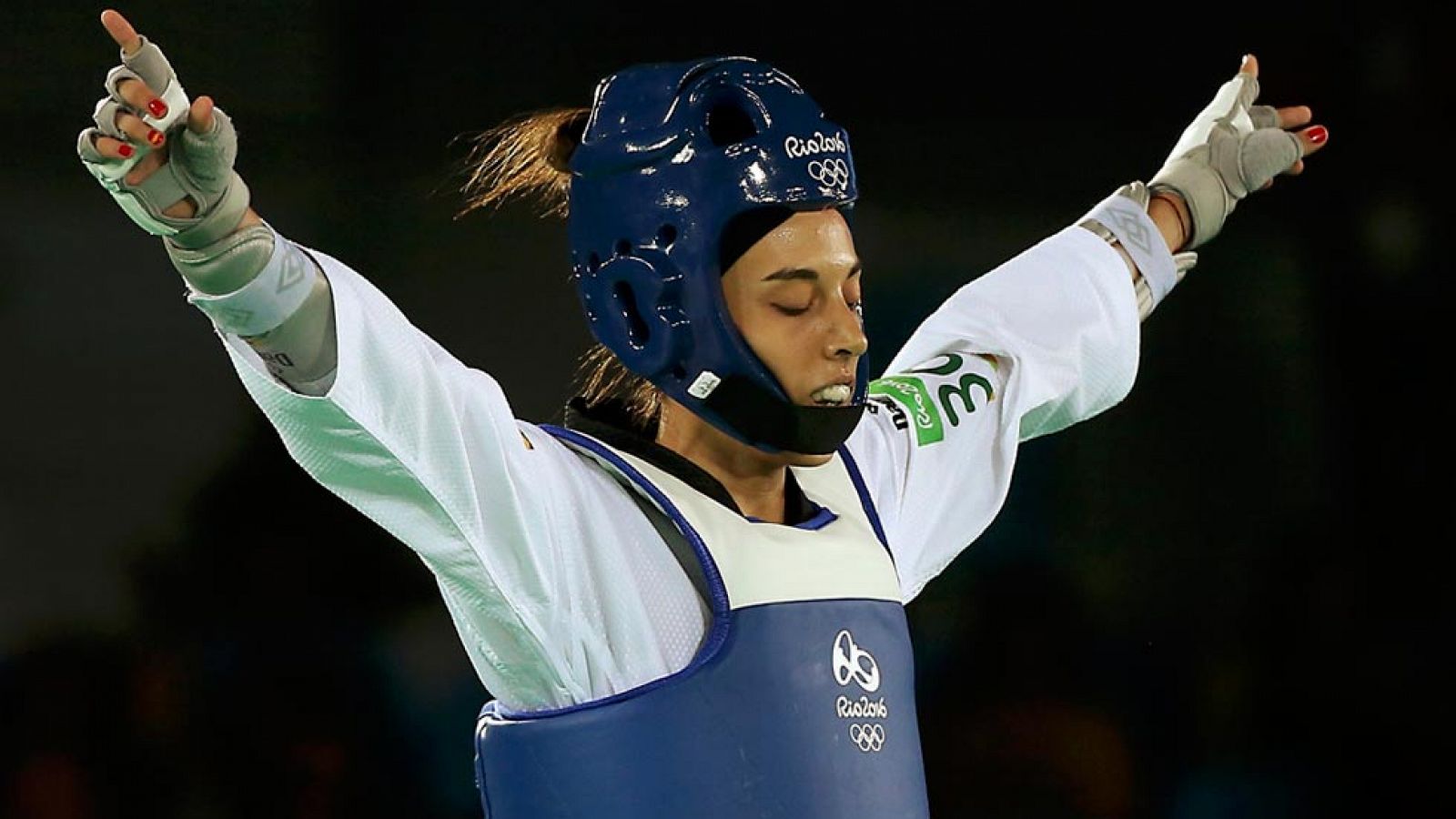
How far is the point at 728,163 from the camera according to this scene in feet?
5.72

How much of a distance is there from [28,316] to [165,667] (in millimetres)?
431

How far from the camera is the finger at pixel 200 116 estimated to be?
1.31 meters

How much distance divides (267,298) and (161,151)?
0.13 m

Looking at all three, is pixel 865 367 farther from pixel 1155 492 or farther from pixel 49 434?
pixel 1155 492

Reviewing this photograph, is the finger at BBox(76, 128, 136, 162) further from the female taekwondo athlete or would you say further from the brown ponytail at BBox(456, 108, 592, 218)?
the brown ponytail at BBox(456, 108, 592, 218)

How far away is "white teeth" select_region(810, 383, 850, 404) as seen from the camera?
1.76 metres

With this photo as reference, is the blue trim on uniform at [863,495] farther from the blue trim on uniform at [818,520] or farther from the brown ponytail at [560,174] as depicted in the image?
the brown ponytail at [560,174]

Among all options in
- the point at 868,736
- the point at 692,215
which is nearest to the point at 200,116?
the point at 692,215

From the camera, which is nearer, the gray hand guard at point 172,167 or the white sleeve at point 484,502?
Answer: the gray hand guard at point 172,167

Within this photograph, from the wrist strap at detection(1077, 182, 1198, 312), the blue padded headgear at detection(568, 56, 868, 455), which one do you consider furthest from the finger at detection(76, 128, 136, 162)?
the wrist strap at detection(1077, 182, 1198, 312)

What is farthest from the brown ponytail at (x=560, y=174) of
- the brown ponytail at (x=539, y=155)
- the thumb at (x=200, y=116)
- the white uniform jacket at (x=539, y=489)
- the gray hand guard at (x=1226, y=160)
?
the gray hand guard at (x=1226, y=160)

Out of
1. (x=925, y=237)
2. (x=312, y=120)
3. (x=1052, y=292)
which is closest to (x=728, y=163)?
(x=1052, y=292)

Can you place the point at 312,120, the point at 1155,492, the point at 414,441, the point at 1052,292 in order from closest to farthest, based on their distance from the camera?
the point at 414,441, the point at 1052,292, the point at 312,120, the point at 1155,492

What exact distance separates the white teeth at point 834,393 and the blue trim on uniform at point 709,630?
0.50ft
